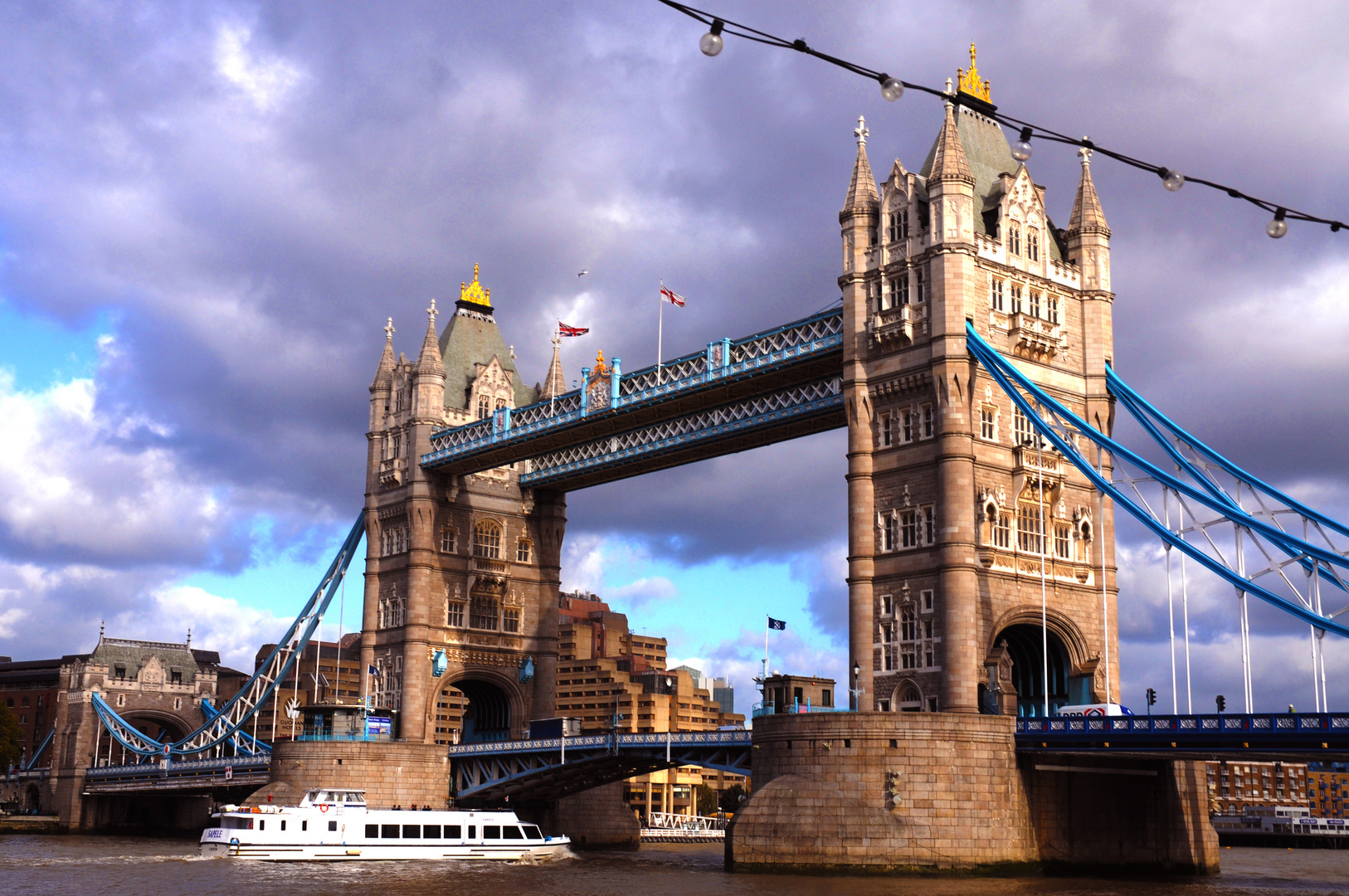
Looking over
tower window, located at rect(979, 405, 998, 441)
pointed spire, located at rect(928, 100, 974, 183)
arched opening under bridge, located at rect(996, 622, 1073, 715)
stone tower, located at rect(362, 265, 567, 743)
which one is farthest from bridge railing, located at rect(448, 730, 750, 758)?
pointed spire, located at rect(928, 100, 974, 183)

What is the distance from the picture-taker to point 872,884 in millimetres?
49531

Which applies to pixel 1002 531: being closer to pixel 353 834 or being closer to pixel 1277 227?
pixel 353 834

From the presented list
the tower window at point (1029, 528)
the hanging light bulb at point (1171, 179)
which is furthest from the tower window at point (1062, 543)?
the hanging light bulb at point (1171, 179)

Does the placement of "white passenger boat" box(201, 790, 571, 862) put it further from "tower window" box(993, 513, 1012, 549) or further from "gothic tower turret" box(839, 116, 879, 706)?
"tower window" box(993, 513, 1012, 549)

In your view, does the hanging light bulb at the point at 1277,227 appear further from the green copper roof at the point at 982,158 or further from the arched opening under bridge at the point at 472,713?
the arched opening under bridge at the point at 472,713

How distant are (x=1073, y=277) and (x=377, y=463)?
4732 centimetres

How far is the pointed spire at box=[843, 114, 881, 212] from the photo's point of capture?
2630 inches

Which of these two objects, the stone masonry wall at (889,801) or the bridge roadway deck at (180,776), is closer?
the stone masonry wall at (889,801)

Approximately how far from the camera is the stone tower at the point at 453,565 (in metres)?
89.8

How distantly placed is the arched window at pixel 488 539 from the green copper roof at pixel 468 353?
297 inches

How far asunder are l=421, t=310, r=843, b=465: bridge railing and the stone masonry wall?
19708 millimetres

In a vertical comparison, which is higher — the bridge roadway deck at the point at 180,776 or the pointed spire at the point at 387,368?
the pointed spire at the point at 387,368

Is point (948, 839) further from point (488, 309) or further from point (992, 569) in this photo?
point (488, 309)

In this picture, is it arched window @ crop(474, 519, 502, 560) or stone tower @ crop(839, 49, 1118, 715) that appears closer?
stone tower @ crop(839, 49, 1118, 715)
